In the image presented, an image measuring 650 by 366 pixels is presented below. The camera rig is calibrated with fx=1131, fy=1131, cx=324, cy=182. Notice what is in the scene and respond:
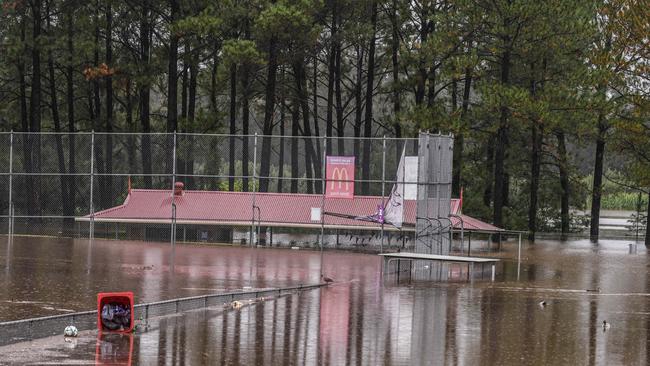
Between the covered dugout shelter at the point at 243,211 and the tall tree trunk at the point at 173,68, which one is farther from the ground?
the tall tree trunk at the point at 173,68

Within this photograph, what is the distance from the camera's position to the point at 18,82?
159ft

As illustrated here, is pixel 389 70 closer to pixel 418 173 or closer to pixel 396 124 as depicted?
pixel 396 124

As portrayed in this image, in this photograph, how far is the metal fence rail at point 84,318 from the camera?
1383cm

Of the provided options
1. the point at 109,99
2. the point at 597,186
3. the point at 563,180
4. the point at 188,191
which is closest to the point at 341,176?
the point at 188,191

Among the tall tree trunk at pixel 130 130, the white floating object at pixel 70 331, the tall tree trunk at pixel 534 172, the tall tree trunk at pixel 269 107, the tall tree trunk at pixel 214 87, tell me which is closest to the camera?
the white floating object at pixel 70 331

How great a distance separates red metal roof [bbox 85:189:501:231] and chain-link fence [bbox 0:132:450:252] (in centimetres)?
3

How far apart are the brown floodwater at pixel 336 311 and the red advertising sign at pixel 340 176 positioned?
7.06ft

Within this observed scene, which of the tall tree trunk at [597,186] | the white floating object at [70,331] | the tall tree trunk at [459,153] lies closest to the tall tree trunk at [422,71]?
the tall tree trunk at [459,153]

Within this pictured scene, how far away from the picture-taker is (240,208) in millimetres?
33000

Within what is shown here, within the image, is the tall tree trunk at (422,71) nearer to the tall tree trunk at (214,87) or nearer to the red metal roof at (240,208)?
the tall tree trunk at (214,87)

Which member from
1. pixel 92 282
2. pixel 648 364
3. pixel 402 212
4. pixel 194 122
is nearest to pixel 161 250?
pixel 402 212

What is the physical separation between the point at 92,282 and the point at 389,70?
2942cm

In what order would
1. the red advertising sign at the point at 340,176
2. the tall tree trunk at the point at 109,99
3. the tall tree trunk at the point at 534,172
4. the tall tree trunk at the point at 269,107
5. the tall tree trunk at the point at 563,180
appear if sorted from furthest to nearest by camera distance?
1. the tall tree trunk at the point at 563,180
2. the tall tree trunk at the point at 534,172
3. the tall tree trunk at the point at 109,99
4. the tall tree trunk at the point at 269,107
5. the red advertising sign at the point at 340,176

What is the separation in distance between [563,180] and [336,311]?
2987 centimetres
